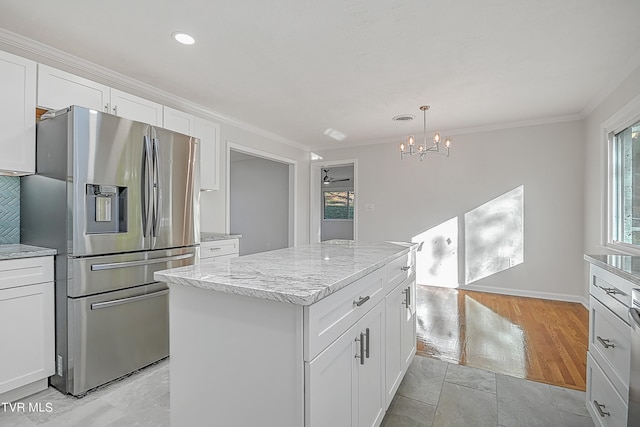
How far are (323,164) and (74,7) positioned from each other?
14.2ft

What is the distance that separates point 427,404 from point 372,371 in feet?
2.41

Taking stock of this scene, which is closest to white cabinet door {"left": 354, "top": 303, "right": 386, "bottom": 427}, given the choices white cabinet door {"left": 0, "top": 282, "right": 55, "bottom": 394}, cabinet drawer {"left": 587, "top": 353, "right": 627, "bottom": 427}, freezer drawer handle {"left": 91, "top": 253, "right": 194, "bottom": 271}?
cabinet drawer {"left": 587, "top": 353, "right": 627, "bottom": 427}

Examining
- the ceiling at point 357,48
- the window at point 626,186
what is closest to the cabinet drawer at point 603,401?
the window at point 626,186

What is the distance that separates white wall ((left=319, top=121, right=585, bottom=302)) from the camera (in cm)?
406

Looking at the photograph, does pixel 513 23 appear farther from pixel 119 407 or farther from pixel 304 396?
pixel 119 407

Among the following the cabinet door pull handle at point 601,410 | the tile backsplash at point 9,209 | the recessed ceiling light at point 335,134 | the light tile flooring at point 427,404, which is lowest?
the light tile flooring at point 427,404

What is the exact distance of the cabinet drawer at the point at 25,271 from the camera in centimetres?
177

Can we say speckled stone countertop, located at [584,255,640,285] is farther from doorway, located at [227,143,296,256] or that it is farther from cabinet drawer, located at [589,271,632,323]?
doorway, located at [227,143,296,256]

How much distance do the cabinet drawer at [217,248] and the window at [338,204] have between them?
455 cm

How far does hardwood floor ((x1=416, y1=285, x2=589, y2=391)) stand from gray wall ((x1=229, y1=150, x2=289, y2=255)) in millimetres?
3116

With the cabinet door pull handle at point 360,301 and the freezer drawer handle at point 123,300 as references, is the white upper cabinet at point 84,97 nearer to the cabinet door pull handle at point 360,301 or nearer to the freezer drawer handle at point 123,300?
the freezer drawer handle at point 123,300

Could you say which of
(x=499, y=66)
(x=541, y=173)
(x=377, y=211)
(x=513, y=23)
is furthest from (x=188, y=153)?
(x=541, y=173)

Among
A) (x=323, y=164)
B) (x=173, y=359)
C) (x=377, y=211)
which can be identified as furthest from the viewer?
(x=323, y=164)

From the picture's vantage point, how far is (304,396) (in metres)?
0.95
